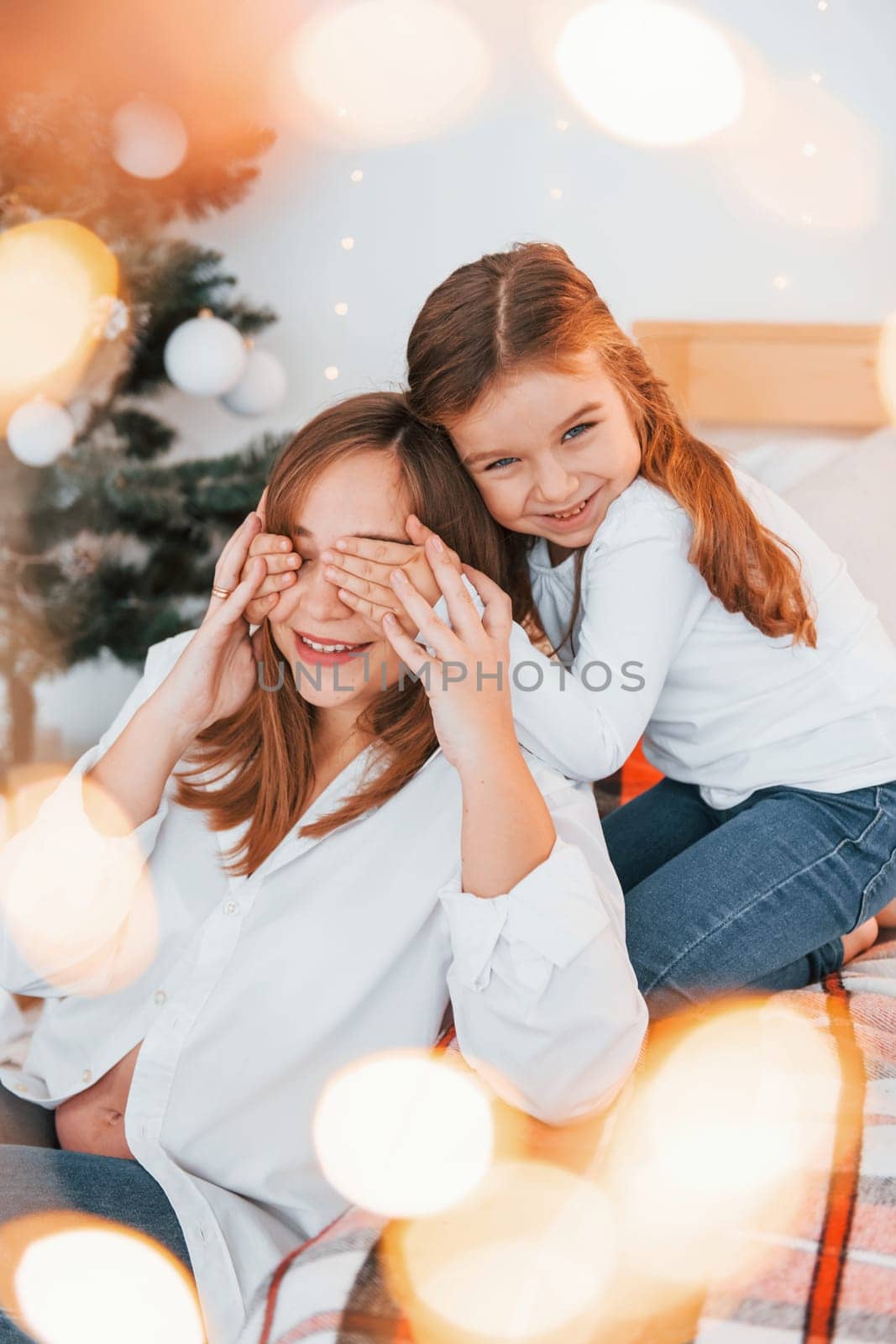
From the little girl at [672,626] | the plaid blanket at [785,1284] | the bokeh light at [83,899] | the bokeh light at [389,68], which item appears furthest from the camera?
the bokeh light at [389,68]

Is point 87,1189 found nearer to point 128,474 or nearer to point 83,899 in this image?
point 83,899

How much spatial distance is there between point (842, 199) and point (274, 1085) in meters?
1.98

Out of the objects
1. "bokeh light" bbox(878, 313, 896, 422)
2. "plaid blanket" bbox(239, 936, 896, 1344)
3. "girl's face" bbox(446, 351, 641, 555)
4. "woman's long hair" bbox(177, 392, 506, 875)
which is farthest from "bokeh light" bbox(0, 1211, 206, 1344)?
→ "bokeh light" bbox(878, 313, 896, 422)

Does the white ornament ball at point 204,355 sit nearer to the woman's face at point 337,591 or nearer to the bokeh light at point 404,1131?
the woman's face at point 337,591

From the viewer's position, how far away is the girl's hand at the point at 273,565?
107cm

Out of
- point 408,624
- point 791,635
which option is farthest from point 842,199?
point 408,624

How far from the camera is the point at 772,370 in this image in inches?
85.8

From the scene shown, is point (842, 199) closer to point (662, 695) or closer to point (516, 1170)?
point (662, 695)

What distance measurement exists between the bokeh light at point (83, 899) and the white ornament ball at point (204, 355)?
51.5 inches

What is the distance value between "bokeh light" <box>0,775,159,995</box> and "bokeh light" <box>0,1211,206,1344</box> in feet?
0.75

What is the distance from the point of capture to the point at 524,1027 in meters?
0.88

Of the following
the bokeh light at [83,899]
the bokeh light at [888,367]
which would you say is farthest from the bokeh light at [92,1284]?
the bokeh light at [888,367]

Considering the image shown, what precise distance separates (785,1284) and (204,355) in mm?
1919

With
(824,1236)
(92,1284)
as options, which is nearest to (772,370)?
(824,1236)
